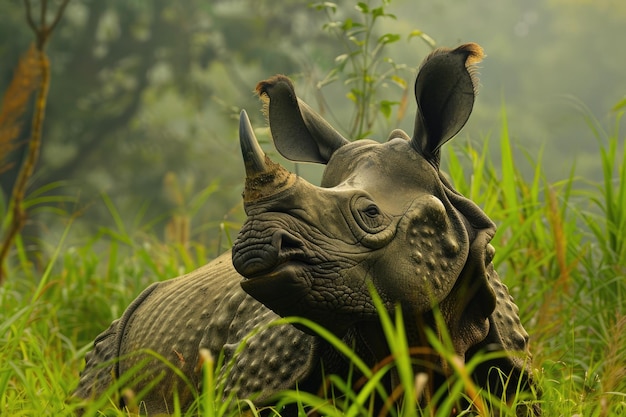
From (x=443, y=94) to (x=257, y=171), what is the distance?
78 cm

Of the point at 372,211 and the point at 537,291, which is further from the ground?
the point at 372,211

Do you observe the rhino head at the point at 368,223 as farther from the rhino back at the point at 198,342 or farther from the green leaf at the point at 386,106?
the green leaf at the point at 386,106

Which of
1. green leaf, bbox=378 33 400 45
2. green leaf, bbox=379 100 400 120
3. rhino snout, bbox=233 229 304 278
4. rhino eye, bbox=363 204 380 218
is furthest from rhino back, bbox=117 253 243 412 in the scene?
green leaf, bbox=378 33 400 45

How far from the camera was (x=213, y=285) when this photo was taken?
3.84m

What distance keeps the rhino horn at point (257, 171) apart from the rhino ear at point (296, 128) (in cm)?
72

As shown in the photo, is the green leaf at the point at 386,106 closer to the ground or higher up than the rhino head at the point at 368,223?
closer to the ground

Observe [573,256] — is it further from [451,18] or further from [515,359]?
[451,18]

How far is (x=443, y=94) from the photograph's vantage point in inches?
121

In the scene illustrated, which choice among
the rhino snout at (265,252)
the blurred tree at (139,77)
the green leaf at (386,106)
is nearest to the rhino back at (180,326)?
the rhino snout at (265,252)

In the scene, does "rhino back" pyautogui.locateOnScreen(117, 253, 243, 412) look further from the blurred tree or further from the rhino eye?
the blurred tree

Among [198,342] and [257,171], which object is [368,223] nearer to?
[257,171]

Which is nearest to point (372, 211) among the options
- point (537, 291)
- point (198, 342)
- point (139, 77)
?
point (198, 342)

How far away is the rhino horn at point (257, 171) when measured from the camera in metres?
2.55

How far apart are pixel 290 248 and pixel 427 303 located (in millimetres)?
478
